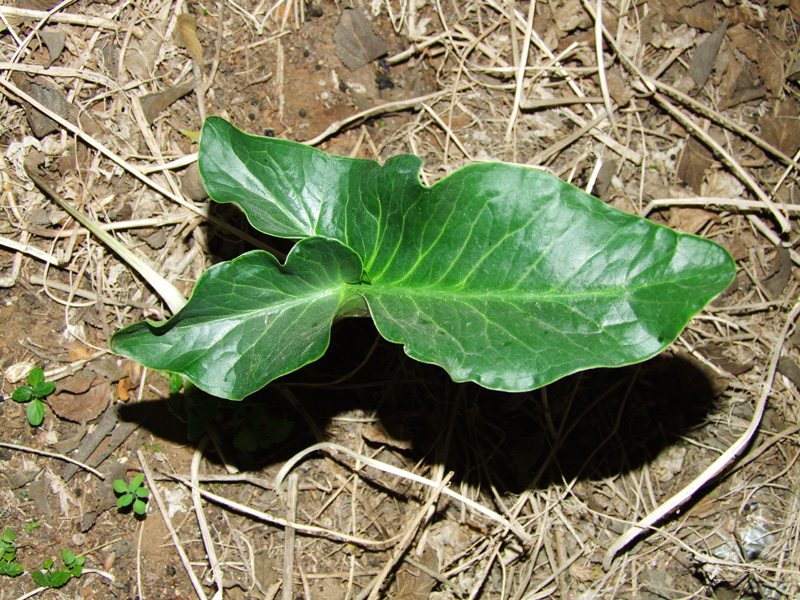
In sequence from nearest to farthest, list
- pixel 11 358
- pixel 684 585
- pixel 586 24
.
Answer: pixel 11 358 < pixel 684 585 < pixel 586 24

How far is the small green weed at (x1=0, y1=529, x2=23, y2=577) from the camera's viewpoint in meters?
1.88

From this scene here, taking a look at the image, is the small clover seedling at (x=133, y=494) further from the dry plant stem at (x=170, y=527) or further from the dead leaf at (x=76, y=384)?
the dead leaf at (x=76, y=384)

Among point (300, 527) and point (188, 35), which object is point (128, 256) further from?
point (300, 527)

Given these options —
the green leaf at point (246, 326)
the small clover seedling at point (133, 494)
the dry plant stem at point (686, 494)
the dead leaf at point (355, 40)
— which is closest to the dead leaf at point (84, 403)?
the small clover seedling at point (133, 494)

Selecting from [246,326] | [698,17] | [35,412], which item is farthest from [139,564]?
[698,17]

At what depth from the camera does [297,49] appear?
2.22m

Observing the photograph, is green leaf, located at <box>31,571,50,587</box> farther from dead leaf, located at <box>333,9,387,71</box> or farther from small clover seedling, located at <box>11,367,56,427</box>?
dead leaf, located at <box>333,9,387,71</box>

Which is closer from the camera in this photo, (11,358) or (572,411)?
(11,358)

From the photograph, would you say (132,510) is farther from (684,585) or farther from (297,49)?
(684,585)

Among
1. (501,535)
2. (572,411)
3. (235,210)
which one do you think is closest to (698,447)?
(572,411)

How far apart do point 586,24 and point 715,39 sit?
55 cm

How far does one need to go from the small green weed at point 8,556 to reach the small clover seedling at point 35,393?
14.5 inches

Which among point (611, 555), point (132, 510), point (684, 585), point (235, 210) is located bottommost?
point (684, 585)

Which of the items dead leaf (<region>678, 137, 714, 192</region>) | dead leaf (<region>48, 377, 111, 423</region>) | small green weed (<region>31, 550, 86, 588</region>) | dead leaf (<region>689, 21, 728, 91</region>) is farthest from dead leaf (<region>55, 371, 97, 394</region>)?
dead leaf (<region>689, 21, 728, 91</region>)
